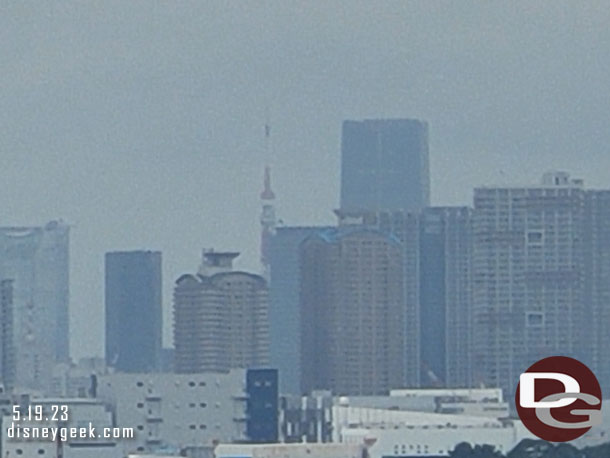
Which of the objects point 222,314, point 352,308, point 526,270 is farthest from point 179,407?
point 526,270

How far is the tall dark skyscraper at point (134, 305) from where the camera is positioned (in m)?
42.2

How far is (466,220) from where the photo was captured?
47.2m

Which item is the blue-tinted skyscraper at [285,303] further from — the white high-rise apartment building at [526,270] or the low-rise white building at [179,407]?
the low-rise white building at [179,407]

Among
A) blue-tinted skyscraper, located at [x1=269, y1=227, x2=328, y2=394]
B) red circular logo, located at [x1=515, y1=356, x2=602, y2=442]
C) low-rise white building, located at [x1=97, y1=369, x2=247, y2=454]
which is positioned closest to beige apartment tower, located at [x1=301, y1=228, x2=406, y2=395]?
blue-tinted skyscraper, located at [x1=269, y1=227, x2=328, y2=394]

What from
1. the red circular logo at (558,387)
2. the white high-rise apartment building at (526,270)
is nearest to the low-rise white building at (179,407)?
the white high-rise apartment building at (526,270)

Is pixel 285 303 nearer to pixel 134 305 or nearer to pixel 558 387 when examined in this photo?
pixel 134 305

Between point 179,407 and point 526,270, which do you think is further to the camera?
point 526,270

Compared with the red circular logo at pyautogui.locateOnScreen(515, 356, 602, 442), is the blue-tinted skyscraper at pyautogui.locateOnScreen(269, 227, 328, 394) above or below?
above

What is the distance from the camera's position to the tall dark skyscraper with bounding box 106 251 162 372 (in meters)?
42.2

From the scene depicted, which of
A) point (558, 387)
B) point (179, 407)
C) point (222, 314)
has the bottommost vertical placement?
point (558, 387)

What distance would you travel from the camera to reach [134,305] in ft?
143

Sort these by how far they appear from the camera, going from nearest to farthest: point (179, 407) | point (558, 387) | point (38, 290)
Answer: point (558, 387) → point (179, 407) → point (38, 290)

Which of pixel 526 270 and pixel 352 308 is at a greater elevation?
pixel 526 270

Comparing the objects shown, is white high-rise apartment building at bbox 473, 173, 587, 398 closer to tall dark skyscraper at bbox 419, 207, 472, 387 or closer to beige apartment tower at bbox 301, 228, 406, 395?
tall dark skyscraper at bbox 419, 207, 472, 387
